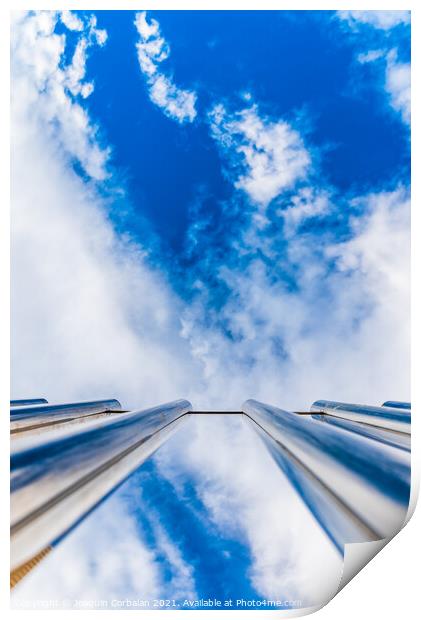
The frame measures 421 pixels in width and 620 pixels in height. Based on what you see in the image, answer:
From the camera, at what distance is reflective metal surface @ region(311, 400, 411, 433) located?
7.80 m

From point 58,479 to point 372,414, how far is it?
25.8ft

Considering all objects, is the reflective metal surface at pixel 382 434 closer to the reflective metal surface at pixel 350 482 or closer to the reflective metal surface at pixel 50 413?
the reflective metal surface at pixel 350 482

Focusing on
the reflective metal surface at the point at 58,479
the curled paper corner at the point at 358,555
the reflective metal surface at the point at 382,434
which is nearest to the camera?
the reflective metal surface at the point at 58,479

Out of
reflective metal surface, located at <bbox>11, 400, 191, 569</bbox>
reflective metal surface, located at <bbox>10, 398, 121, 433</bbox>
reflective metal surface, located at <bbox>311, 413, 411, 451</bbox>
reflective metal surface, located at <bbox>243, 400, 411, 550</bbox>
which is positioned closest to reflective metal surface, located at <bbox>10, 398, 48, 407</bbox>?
reflective metal surface, located at <bbox>10, 398, 121, 433</bbox>

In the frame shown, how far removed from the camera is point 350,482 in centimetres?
412

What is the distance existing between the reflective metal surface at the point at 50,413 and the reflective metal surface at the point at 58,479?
322 centimetres

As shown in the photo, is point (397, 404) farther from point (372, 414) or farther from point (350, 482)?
point (350, 482)

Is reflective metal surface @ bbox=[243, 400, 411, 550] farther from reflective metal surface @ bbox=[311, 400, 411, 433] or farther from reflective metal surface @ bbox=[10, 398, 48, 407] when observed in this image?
reflective metal surface @ bbox=[10, 398, 48, 407]

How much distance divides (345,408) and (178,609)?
789 cm

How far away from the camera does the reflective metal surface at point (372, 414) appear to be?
7805 mm

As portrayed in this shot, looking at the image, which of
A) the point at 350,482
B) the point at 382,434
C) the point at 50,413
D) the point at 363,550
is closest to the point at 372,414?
the point at 382,434

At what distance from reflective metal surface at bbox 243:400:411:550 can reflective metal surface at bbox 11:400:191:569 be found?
2.81m

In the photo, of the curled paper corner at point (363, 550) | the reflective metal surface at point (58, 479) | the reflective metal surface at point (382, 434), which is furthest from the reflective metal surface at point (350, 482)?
the reflective metal surface at point (58, 479)
